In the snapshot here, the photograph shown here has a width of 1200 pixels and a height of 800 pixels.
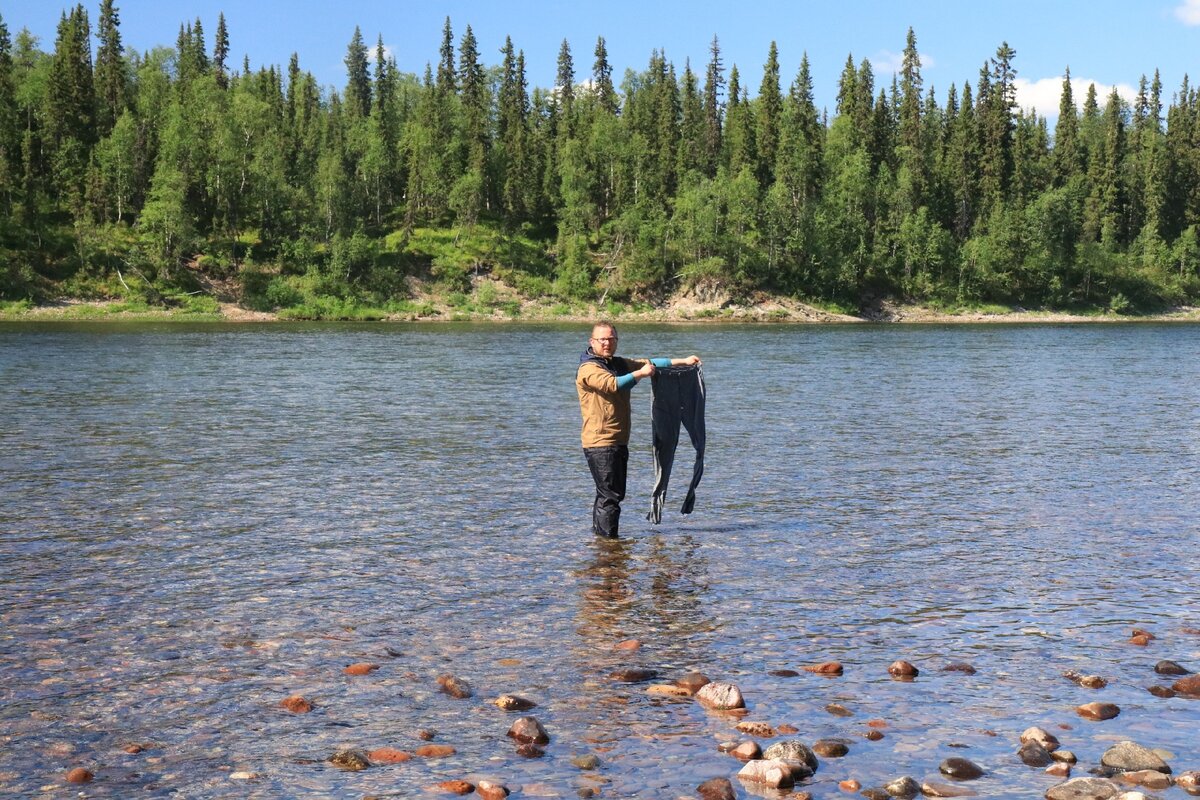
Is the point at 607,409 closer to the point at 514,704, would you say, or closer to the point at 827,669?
the point at 827,669

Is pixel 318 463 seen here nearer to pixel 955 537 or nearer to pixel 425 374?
pixel 955 537

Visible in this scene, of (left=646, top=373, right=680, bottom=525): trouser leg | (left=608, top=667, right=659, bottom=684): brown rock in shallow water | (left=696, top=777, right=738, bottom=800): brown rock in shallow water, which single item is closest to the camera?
(left=696, top=777, right=738, bottom=800): brown rock in shallow water

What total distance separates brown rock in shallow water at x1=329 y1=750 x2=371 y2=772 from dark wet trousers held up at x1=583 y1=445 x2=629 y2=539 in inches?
238

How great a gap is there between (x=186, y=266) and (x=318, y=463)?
284 ft

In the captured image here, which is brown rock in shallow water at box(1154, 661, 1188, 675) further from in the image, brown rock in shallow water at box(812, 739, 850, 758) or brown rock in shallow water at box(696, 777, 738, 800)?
brown rock in shallow water at box(696, 777, 738, 800)

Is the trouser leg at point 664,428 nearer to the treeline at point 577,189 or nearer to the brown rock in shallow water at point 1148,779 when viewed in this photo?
the brown rock in shallow water at point 1148,779

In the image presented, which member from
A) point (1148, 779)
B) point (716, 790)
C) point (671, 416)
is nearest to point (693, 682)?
point (716, 790)

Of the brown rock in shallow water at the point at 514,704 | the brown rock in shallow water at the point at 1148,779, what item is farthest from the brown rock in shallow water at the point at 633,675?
the brown rock in shallow water at the point at 1148,779

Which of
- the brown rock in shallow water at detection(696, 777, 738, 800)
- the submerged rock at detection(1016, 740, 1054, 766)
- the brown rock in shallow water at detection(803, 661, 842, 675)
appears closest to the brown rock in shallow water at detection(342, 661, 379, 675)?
the brown rock in shallow water at detection(696, 777, 738, 800)

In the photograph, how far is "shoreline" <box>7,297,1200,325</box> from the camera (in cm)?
8969

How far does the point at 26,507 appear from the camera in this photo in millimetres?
14742

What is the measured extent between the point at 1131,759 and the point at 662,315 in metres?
98.5

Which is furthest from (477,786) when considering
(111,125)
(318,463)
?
(111,125)

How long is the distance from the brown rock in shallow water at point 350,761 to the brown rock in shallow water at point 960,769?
10.7 feet
